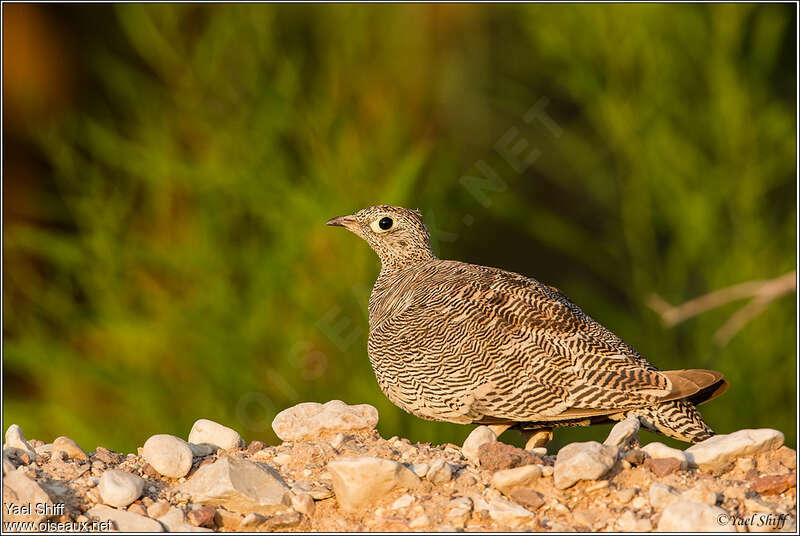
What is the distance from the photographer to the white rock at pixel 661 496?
9.97ft

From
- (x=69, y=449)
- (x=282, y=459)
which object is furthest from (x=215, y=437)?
(x=69, y=449)

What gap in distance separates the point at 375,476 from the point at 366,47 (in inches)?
186

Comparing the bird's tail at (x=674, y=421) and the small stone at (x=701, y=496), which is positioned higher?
the bird's tail at (x=674, y=421)

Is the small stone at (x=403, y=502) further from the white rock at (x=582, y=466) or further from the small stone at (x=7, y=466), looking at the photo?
the small stone at (x=7, y=466)

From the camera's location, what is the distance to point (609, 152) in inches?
296

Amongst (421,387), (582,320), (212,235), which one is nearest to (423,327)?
(421,387)

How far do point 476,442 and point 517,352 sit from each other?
515 mm

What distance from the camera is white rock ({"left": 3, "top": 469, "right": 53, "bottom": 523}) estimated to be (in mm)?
3096

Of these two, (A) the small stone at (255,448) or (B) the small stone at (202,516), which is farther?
(A) the small stone at (255,448)

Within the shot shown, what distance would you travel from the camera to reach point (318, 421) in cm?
385

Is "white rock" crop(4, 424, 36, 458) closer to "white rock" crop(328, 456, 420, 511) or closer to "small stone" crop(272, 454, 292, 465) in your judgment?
"small stone" crop(272, 454, 292, 465)

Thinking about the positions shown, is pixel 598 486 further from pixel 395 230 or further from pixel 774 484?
pixel 395 230

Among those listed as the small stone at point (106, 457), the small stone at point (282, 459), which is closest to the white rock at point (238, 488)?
the small stone at point (282, 459)

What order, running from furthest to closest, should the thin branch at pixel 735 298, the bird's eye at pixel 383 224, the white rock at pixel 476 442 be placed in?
the thin branch at pixel 735 298 → the bird's eye at pixel 383 224 → the white rock at pixel 476 442
